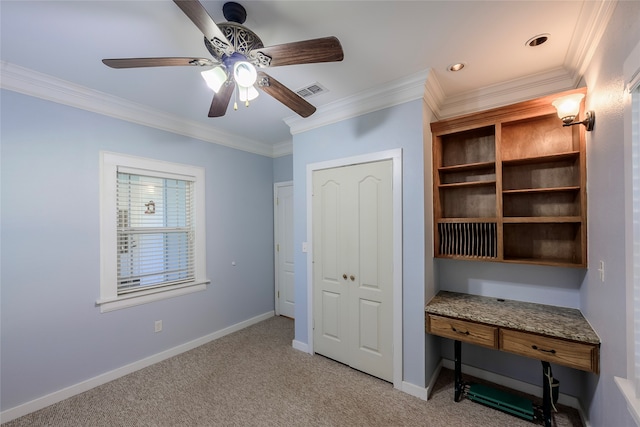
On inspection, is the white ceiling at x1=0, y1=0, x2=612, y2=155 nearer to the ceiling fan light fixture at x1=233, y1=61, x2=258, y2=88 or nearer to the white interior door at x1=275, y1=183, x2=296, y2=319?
the ceiling fan light fixture at x1=233, y1=61, x2=258, y2=88

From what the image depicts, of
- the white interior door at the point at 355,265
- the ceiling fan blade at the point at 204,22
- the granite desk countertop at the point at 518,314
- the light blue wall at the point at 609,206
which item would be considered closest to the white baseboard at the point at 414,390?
the white interior door at the point at 355,265

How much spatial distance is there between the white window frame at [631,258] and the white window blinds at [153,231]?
138 inches

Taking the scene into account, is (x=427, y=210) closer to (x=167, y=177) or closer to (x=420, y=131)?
(x=420, y=131)

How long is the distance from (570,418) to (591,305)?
95 centimetres

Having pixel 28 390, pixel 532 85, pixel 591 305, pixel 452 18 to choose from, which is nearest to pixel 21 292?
pixel 28 390

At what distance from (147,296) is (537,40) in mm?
3935

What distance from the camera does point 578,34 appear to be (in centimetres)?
164

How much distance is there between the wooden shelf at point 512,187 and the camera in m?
2.03

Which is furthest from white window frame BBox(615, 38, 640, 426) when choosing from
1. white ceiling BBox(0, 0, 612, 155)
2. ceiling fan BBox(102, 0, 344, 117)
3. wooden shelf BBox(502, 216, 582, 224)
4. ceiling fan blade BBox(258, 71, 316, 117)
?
ceiling fan blade BBox(258, 71, 316, 117)

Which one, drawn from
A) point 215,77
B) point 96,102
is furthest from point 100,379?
point 215,77

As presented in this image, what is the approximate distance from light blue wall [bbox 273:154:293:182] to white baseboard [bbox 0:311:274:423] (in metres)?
2.19

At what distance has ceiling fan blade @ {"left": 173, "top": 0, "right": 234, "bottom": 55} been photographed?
1.06 m

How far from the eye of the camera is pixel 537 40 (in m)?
1.74

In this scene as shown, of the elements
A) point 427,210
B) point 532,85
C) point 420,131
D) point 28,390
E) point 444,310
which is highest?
point 532,85
